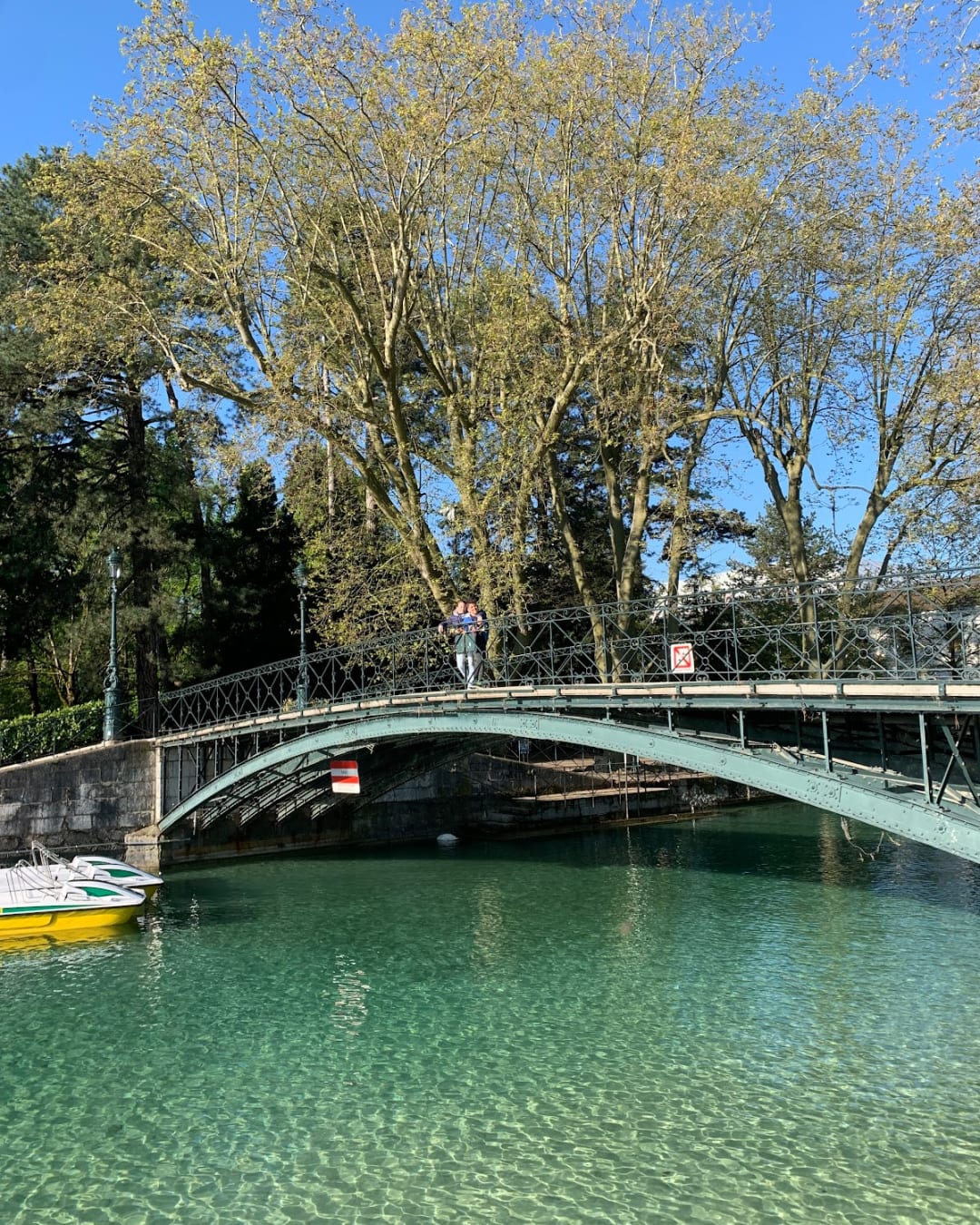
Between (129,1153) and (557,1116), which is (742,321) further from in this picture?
(129,1153)

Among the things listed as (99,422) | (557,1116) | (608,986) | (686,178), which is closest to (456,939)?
(608,986)

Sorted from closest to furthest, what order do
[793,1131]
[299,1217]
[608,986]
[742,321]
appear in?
1. [299,1217]
2. [793,1131]
3. [608,986]
4. [742,321]

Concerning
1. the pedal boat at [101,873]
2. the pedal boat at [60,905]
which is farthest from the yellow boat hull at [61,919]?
the pedal boat at [101,873]

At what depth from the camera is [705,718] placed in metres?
13.7

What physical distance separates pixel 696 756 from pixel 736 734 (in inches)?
80.4

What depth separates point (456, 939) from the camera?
1455 centimetres

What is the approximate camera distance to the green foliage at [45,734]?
76.6 feet

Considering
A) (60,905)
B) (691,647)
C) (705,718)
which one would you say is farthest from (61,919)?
(691,647)

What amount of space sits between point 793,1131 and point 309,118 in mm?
18187

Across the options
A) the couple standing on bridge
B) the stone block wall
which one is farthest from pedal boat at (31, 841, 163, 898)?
the couple standing on bridge

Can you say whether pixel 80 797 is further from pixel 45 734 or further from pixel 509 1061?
pixel 509 1061

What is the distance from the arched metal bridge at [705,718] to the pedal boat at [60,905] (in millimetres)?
4456

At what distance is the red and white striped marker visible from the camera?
20656mm

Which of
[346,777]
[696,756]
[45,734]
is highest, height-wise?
[45,734]
